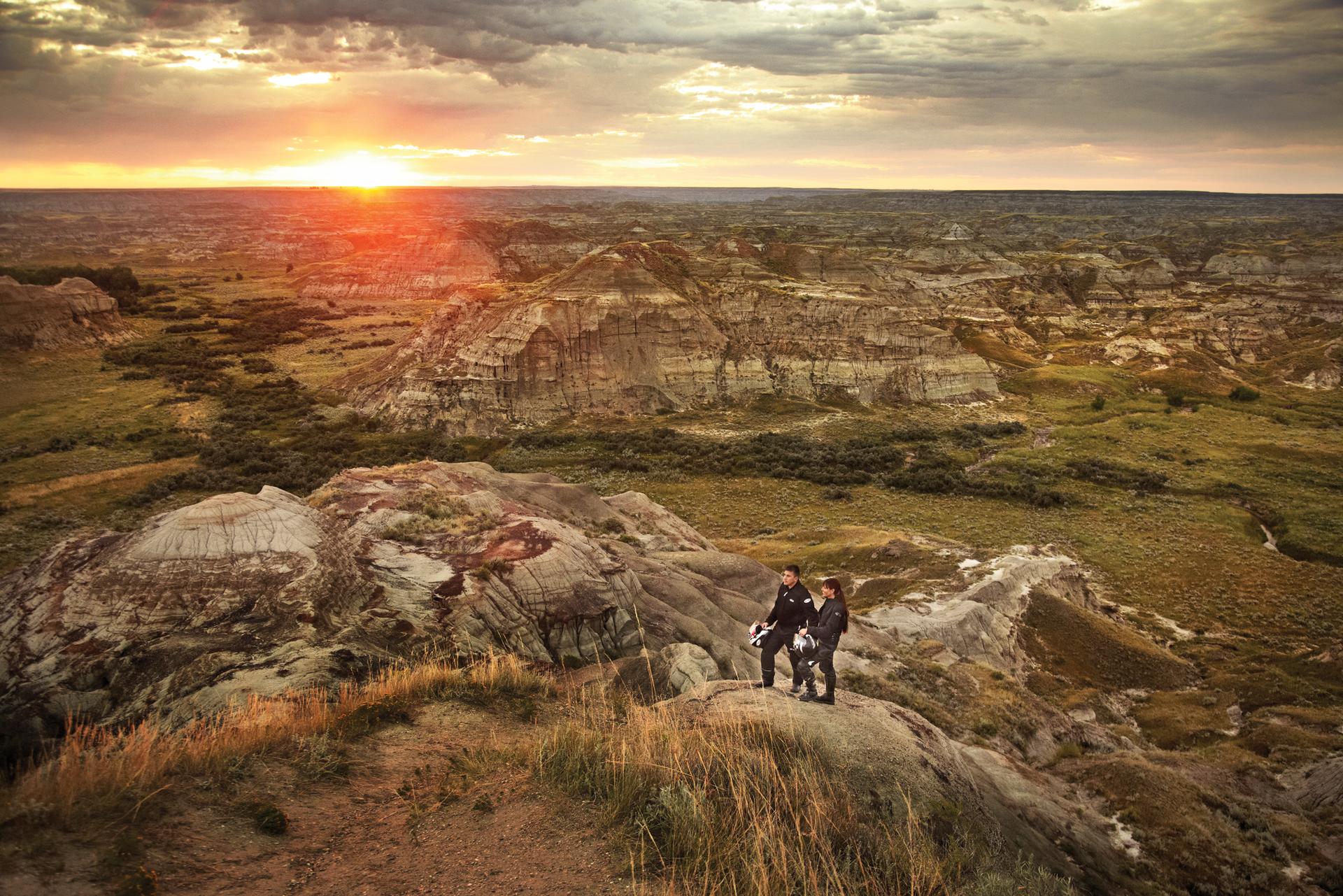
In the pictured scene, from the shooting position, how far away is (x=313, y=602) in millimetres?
13922

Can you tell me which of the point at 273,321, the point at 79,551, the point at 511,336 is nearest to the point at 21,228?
the point at 273,321

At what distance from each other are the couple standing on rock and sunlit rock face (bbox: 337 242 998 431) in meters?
49.0

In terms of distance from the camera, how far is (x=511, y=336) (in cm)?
5991

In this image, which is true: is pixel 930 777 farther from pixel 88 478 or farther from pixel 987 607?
pixel 88 478

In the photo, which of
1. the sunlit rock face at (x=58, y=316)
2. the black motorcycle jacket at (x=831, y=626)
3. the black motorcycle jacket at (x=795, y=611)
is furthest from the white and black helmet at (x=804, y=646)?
the sunlit rock face at (x=58, y=316)

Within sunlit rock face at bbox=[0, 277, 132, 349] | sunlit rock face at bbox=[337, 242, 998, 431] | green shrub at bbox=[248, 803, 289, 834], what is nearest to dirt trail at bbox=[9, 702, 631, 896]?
green shrub at bbox=[248, 803, 289, 834]

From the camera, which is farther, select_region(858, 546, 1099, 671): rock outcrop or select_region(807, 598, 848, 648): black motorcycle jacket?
select_region(858, 546, 1099, 671): rock outcrop

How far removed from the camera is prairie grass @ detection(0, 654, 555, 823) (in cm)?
598

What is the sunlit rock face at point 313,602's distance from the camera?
459 inches

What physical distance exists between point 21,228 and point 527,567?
710 feet

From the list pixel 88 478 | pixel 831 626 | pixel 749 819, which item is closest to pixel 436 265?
pixel 88 478

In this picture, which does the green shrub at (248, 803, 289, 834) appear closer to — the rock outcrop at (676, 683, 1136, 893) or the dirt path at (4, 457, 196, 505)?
the rock outcrop at (676, 683, 1136, 893)

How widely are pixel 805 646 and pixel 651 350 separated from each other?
55.5 m

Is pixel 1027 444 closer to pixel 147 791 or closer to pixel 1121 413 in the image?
pixel 1121 413
